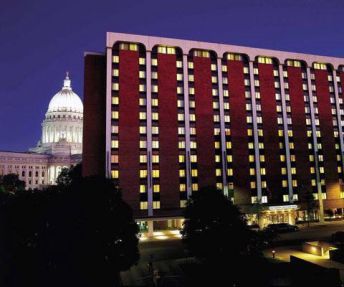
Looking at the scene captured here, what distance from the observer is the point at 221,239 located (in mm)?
35906

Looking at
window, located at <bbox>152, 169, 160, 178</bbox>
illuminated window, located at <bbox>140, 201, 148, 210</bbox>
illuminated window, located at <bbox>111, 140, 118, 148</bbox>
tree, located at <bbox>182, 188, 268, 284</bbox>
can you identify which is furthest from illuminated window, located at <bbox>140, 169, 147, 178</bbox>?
tree, located at <bbox>182, 188, 268, 284</bbox>

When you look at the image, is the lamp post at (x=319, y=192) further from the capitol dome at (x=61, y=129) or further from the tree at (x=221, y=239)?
the capitol dome at (x=61, y=129)

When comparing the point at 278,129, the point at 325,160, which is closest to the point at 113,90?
the point at 278,129

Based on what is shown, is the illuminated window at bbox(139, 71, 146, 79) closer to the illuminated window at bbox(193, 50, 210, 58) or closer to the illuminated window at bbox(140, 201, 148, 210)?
the illuminated window at bbox(193, 50, 210, 58)

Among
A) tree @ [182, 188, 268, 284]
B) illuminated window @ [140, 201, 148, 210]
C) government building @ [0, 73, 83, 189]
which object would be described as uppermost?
government building @ [0, 73, 83, 189]

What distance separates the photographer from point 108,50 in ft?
249

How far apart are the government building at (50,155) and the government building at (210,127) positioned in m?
94.5

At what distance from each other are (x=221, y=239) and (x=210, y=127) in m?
47.8

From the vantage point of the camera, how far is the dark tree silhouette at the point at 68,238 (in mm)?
27328

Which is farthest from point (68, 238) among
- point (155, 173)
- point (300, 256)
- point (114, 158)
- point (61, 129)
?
point (61, 129)

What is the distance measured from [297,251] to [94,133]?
167 feet

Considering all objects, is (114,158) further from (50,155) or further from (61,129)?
(61,129)

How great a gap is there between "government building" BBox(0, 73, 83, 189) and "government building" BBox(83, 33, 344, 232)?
→ 310ft

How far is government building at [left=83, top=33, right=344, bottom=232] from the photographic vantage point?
243 feet
